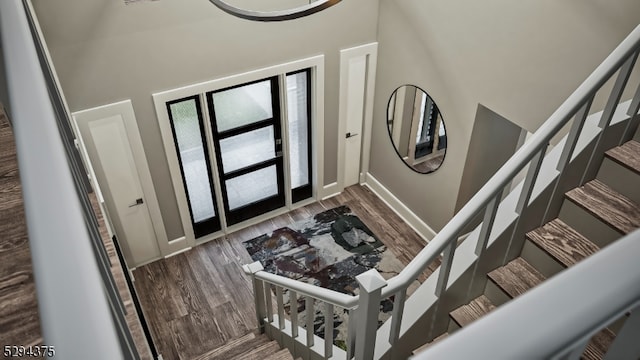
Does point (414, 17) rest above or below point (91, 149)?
above

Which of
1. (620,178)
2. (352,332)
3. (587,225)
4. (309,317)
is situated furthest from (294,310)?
(620,178)

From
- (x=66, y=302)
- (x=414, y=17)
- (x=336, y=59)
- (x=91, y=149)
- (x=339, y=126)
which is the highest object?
(x=66, y=302)

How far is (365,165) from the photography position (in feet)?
20.4

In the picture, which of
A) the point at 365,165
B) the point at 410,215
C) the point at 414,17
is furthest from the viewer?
the point at 365,165

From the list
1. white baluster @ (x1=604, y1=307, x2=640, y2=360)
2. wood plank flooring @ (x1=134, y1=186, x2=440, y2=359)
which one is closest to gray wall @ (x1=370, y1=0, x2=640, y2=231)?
wood plank flooring @ (x1=134, y1=186, x2=440, y2=359)

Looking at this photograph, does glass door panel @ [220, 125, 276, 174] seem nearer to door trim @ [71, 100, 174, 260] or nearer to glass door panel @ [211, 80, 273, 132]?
glass door panel @ [211, 80, 273, 132]

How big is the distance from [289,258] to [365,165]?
1682 millimetres

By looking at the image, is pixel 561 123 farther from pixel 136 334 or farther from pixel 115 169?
pixel 115 169

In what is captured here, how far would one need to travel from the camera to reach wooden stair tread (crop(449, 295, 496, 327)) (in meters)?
2.36

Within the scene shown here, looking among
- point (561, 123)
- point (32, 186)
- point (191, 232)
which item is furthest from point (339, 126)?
point (32, 186)

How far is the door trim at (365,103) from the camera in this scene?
5.23 metres

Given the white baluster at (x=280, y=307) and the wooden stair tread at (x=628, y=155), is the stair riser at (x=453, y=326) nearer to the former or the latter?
the wooden stair tread at (x=628, y=155)

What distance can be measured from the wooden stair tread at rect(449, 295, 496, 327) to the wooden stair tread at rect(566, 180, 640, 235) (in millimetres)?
669

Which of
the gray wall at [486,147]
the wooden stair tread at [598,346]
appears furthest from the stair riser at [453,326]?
the gray wall at [486,147]
